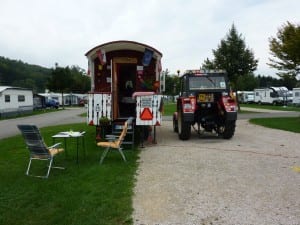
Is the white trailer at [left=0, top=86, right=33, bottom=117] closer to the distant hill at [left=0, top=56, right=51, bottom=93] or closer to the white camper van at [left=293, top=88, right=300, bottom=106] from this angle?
the white camper van at [left=293, top=88, right=300, bottom=106]

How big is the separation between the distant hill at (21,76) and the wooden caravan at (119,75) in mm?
73523

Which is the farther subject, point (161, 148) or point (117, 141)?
point (161, 148)

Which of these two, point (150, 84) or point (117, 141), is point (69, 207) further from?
point (150, 84)

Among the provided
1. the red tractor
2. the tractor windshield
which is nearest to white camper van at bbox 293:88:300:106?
the red tractor

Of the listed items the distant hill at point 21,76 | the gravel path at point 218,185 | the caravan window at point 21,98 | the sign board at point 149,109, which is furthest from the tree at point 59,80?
the gravel path at point 218,185

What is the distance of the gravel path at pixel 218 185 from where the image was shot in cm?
480

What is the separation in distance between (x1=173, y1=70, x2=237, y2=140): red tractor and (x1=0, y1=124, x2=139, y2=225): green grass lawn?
387 centimetres

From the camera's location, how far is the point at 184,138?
1249 centimetres

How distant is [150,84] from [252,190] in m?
7.29

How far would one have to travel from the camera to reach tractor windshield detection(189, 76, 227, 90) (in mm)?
13000

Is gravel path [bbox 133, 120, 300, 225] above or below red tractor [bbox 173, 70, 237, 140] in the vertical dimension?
below

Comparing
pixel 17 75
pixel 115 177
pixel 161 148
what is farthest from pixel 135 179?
pixel 17 75

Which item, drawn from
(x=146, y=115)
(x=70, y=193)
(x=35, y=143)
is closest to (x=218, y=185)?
(x=70, y=193)

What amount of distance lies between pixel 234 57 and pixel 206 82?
1837 centimetres
